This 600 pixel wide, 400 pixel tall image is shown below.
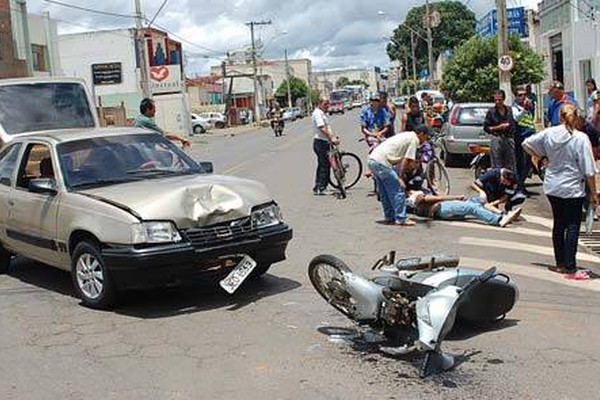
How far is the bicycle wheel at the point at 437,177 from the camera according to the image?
1390cm

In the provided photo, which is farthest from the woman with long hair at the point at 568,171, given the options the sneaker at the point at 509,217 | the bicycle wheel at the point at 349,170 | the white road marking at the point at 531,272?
the bicycle wheel at the point at 349,170

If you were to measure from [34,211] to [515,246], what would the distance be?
561cm

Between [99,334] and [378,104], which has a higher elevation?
[378,104]

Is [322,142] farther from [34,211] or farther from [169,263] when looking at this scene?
[169,263]

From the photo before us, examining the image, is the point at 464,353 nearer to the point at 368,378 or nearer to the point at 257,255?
the point at 368,378

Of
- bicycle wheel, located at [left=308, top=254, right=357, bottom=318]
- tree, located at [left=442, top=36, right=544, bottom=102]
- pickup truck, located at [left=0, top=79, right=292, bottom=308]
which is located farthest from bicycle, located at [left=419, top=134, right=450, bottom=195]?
tree, located at [left=442, top=36, right=544, bottom=102]

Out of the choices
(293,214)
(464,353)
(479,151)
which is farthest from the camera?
(479,151)

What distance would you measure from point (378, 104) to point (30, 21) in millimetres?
32385

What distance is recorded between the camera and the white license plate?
7.25 metres

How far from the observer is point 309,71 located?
172 meters

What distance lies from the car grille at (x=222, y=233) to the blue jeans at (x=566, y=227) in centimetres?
312

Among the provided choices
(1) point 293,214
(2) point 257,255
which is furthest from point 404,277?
(1) point 293,214

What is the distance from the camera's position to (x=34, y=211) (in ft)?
27.0

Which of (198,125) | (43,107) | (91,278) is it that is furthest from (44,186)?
(198,125)
